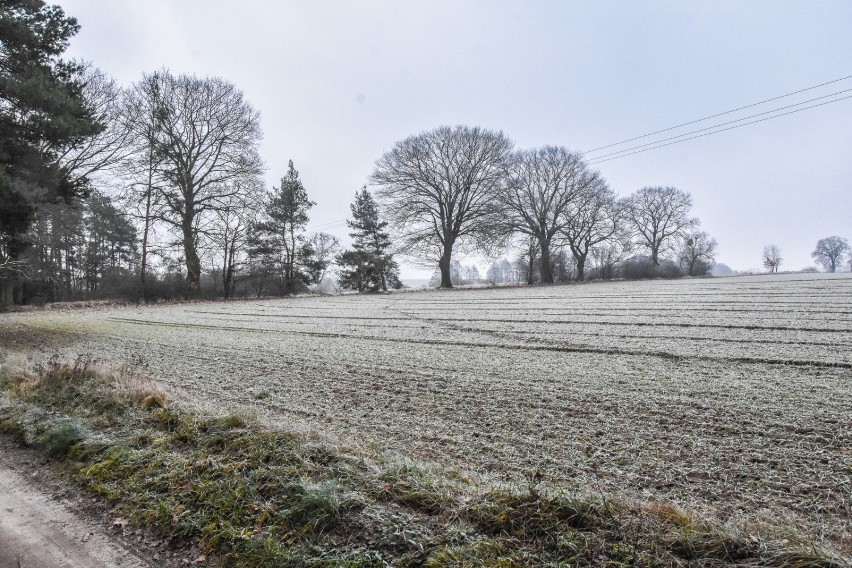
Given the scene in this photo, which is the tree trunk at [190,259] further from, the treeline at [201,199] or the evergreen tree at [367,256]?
the evergreen tree at [367,256]

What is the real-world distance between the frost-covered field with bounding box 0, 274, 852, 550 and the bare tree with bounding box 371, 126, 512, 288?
90.0 ft

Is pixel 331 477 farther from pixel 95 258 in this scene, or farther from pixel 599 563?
pixel 95 258

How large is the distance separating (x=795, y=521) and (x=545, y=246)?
39.9 metres

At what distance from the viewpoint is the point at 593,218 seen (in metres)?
41.9

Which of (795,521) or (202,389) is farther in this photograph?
(202,389)

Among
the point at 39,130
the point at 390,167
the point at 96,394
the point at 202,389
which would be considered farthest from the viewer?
the point at 390,167

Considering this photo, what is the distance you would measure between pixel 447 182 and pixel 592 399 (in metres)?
33.5

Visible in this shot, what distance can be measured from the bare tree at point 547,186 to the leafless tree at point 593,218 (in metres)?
0.30

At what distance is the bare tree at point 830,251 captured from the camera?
64562mm

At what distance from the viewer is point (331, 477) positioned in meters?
2.67

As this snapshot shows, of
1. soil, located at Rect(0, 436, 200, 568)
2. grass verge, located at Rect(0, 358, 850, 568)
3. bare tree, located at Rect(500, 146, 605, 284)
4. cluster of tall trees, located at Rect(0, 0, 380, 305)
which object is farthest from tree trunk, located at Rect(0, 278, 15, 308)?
bare tree, located at Rect(500, 146, 605, 284)

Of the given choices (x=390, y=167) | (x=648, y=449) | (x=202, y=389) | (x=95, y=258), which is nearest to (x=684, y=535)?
(x=648, y=449)

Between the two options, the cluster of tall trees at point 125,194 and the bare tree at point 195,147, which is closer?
the cluster of tall trees at point 125,194

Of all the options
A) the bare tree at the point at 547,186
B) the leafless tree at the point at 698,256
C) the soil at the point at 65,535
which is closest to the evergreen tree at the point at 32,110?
the soil at the point at 65,535
